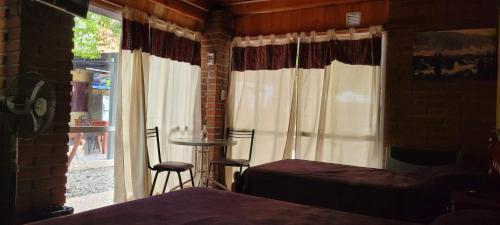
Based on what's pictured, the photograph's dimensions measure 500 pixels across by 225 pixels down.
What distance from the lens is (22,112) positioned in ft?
6.83

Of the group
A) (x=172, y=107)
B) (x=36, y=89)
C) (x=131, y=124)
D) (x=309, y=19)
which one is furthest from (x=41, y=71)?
(x=309, y=19)

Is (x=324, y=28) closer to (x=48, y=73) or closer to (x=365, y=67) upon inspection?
(x=365, y=67)

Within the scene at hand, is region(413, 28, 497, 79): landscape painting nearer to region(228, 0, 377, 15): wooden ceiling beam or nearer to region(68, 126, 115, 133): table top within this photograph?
region(228, 0, 377, 15): wooden ceiling beam

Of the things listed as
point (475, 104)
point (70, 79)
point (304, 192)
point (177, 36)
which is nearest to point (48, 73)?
point (70, 79)

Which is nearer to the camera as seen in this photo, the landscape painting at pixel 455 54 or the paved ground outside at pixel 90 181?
the landscape painting at pixel 455 54

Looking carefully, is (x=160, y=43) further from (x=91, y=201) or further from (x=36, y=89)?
(x=36, y=89)

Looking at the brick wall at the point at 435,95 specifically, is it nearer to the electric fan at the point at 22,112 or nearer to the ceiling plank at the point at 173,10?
the ceiling plank at the point at 173,10

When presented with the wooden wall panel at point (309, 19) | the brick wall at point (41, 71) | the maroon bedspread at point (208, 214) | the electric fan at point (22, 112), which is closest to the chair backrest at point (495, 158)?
the maroon bedspread at point (208, 214)

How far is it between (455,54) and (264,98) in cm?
206

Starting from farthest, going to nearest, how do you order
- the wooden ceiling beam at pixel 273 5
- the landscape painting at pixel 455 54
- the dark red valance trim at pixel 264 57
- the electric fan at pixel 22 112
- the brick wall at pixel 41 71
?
the dark red valance trim at pixel 264 57 → the wooden ceiling beam at pixel 273 5 → the landscape painting at pixel 455 54 → the brick wall at pixel 41 71 → the electric fan at pixel 22 112

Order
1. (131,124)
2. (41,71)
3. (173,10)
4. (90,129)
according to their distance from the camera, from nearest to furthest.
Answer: (41,71)
(90,129)
(131,124)
(173,10)

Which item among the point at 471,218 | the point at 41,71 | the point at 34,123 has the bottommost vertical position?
the point at 471,218

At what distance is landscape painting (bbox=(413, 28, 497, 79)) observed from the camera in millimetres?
3256

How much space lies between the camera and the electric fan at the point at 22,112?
81.7 inches
